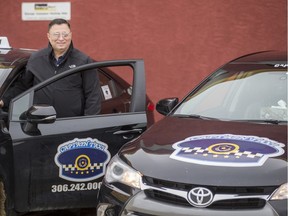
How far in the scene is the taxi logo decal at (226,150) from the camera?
4.11 m

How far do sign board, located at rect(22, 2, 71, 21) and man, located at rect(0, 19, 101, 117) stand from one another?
11.4 feet

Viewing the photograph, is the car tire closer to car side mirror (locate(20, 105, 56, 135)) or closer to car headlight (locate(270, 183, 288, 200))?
car side mirror (locate(20, 105, 56, 135))

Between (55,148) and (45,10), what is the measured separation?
14.4 ft

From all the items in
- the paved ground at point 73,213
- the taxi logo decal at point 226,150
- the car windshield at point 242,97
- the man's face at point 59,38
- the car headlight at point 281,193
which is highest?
the man's face at point 59,38

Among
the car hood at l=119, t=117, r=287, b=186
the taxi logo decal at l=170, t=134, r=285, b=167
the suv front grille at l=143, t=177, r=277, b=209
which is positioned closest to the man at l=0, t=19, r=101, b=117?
the car hood at l=119, t=117, r=287, b=186

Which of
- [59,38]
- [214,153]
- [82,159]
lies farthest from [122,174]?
[59,38]

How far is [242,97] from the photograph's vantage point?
5.15 m

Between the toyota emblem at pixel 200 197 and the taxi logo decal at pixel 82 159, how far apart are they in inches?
54.7

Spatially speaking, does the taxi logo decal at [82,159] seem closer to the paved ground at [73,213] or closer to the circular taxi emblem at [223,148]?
the paved ground at [73,213]

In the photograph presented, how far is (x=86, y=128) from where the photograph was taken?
5301 millimetres

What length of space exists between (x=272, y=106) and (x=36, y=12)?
4992 mm

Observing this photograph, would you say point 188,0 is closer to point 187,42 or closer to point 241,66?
point 187,42

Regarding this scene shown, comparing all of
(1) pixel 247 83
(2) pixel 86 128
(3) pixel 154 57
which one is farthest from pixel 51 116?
(3) pixel 154 57

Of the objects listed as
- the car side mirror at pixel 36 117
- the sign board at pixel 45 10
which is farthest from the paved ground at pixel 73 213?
the sign board at pixel 45 10
